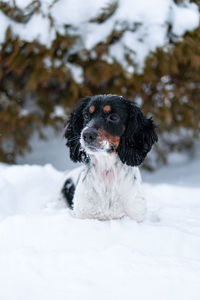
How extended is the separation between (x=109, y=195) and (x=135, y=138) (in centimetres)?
54

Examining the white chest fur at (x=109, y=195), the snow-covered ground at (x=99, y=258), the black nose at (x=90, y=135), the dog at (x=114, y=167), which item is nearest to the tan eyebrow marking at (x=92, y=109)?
the dog at (x=114, y=167)

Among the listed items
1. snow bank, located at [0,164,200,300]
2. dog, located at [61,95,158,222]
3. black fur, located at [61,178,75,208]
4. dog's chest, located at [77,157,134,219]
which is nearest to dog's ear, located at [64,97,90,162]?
dog, located at [61,95,158,222]

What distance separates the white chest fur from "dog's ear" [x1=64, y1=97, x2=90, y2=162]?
0.29 m

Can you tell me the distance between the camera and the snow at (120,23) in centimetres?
509

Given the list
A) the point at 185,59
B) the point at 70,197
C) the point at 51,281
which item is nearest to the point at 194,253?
the point at 51,281

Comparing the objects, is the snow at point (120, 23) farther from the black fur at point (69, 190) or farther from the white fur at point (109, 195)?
the white fur at point (109, 195)

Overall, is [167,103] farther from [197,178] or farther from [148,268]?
[148,268]

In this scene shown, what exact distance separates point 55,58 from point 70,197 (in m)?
2.60

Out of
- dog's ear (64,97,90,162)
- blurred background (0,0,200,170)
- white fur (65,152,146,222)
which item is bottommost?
white fur (65,152,146,222)

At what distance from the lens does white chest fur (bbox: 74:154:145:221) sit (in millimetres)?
2914

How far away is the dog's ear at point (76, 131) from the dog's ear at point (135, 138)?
420 mm

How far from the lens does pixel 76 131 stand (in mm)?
3260

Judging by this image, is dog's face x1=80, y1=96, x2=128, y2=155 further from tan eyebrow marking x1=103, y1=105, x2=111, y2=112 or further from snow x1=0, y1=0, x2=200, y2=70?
snow x1=0, y1=0, x2=200, y2=70

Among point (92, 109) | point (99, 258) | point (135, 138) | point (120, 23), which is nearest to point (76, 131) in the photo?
point (92, 109)
